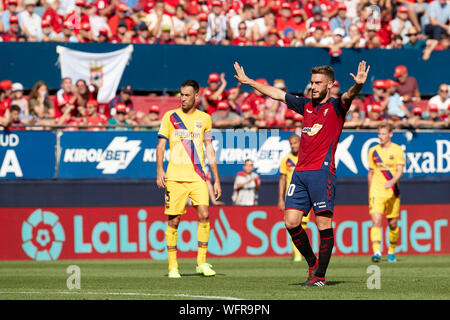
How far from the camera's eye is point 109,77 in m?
20.3

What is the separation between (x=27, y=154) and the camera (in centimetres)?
1839

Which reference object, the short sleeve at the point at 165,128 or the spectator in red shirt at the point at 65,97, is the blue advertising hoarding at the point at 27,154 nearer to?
the spectator in red shirt at the point at 65,97

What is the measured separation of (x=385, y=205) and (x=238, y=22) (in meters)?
Answer: 7.42

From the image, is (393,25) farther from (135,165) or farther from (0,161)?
(0,161)

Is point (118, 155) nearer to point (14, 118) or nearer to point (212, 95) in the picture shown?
point (14, 118)

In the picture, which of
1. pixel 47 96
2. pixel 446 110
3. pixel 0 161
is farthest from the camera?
pixel 446 110

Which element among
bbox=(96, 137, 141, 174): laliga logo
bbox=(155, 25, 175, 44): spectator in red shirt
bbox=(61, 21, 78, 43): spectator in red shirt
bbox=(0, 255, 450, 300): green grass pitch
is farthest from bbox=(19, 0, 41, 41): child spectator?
bbox=(0, 255, 450, 300): green grass pitch

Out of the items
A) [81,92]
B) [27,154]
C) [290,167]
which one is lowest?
[290,167]

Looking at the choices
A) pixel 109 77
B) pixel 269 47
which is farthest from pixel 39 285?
pixel 269 47

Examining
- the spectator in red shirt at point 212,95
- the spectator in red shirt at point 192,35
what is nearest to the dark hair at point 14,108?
the spectator in red shirt at point 212,95

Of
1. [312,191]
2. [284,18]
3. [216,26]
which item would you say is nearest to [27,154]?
[216,26]

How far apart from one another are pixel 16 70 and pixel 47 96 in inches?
44.2

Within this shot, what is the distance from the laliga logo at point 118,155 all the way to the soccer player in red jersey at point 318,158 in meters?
8.67

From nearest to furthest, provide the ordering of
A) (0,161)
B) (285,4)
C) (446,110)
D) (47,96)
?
1. (0,161)
2. (47,96)
3. (446,110)
4. (285,4)
